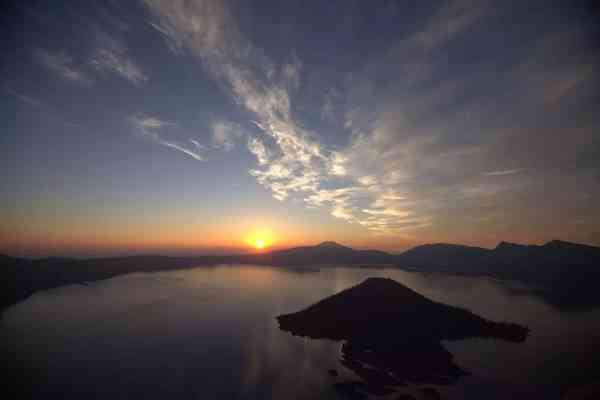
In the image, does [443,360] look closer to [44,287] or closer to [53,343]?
[53,343]

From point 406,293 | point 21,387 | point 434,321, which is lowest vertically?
point 21,387

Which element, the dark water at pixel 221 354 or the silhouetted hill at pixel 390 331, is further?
the silhouetted hill at pixel 390 331

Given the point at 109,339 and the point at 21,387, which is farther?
the point at 109,339

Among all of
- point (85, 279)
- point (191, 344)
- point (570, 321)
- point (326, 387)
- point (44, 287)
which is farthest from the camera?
point (85, 279)

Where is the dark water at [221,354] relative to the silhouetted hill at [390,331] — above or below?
below

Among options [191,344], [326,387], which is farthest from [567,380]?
[191,344]
